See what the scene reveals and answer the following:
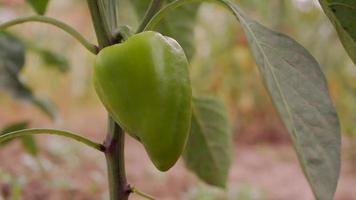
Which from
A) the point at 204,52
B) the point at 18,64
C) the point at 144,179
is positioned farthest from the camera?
the point at 204,52

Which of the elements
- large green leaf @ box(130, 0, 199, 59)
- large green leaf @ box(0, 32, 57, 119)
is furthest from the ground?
large green leaf @ box(130, 0, 199, 59)

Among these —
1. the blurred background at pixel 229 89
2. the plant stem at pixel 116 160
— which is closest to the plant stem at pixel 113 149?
the plant stem at pixel 116 160

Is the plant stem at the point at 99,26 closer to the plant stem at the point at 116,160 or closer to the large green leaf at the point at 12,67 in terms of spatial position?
the plant stem at the point at 116,160

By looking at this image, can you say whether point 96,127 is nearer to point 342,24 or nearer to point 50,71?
point 50,71

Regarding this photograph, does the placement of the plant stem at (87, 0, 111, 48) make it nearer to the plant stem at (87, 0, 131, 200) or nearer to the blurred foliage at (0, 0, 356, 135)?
the plant stem at (87, 0, 131, 200)

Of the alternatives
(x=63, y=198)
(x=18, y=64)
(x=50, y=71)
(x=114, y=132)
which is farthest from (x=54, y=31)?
(x=114, y=132)

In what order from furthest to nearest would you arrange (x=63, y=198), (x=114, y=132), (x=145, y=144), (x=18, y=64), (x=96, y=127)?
(x=96, y=127), (x=63, y=198), (x=18, y=64), (x=114, y=132), (x=145, y=144)
